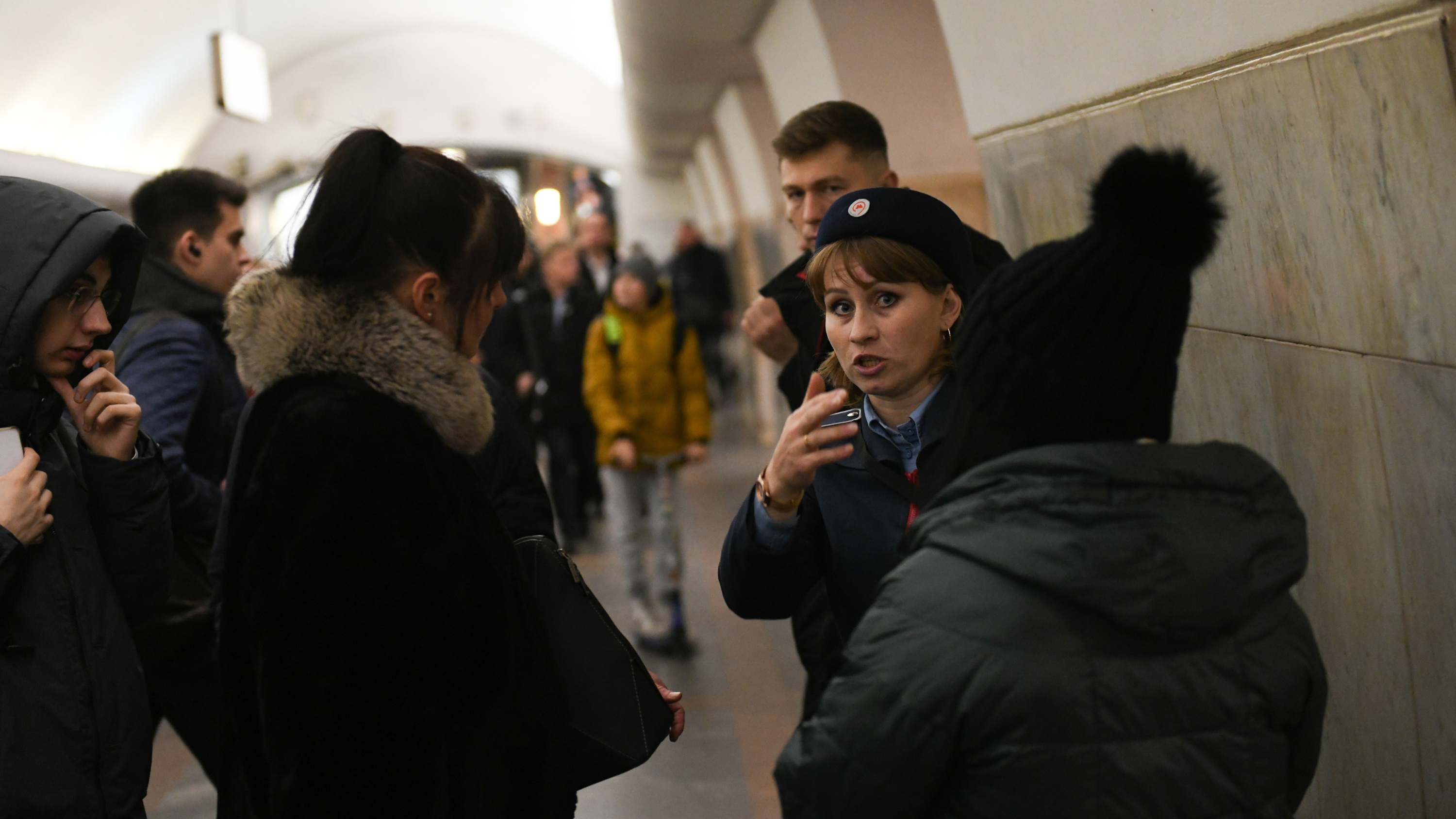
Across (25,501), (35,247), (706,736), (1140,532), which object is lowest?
(706,736)

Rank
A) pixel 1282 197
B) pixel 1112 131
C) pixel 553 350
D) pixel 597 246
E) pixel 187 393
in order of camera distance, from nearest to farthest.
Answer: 1. pixel 1282 197
2. pixel 1112 131
3. pixel 187 393
4. pixel 553 350
5. pixel 597 246

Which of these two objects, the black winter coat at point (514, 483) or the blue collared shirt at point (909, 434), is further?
the black winter coat at point (514, 483)

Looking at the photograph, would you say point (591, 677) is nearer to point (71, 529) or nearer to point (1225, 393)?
point (71, 529)

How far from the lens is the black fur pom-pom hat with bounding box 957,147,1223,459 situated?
1272 millimetres

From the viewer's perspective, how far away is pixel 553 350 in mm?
7422

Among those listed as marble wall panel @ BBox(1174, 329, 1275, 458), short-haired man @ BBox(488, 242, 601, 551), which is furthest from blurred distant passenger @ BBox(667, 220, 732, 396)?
marble wall panel @ BBox(1174, 329, 1275, 458)

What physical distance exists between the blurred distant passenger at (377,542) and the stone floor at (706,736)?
2.11m

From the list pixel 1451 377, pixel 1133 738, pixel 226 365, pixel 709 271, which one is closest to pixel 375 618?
pixel 1133 738

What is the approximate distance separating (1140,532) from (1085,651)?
0.45ft

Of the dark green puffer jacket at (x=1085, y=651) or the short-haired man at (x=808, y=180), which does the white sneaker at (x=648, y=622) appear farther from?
the dark green puffer jacket at (x=1085, y=651)

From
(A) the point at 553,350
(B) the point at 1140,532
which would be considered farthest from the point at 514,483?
(A) the point at 553,350

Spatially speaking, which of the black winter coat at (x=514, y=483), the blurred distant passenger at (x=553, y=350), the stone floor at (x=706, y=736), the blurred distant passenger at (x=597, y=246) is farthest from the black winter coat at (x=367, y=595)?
the blurred distant passenger at (x=597, y=246)

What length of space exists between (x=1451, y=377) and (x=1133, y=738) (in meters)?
0.72

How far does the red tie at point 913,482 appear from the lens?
191 cm
